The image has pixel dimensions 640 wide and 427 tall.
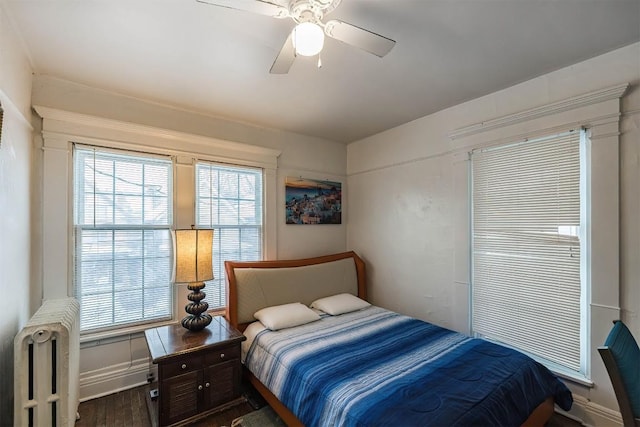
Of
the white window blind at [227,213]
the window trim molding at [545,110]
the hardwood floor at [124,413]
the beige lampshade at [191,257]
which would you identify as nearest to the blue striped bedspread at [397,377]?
the hardwood floor at [124,413]

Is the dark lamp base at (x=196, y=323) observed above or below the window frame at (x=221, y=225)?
below

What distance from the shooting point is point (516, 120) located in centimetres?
239

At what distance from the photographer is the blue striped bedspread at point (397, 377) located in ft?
4.82

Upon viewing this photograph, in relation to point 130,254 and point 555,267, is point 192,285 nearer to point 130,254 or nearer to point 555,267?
point 130,254

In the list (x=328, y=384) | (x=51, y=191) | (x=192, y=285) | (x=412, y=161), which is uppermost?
(x=412, y=161)

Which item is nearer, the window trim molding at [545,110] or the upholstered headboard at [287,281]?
the window trim molding at [545,110]

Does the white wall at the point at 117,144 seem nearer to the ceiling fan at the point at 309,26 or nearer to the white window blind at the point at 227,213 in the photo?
the white window blind at the point at 227,213

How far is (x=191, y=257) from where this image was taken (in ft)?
7.76

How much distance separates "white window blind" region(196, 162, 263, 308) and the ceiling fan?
6.01 ft

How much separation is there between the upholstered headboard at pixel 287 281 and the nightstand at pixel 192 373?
39 centimetres

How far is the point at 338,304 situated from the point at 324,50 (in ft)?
7.73

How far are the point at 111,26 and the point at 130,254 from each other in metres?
1.80

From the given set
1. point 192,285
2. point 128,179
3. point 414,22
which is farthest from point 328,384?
point 128,179

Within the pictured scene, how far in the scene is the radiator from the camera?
1.51 meters
